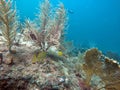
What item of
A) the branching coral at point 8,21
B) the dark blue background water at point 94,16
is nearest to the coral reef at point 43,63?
the branching coral at point 8,21

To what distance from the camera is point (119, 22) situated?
113125 millimetres

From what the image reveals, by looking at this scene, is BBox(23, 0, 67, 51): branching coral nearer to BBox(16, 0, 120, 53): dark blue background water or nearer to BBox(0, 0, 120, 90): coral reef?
BBox(0, 0, 120, 90): coral reef

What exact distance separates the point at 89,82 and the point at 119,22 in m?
114

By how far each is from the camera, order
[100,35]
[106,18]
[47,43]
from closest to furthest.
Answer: [47,43] → [100,35] → [106,18]

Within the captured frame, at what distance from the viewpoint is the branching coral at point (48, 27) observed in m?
4.68

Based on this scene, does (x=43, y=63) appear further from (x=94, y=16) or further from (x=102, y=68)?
(x=94, y=16)

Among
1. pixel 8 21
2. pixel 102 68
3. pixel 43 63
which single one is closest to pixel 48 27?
pixel 8 21

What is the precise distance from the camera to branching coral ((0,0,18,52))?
3.94 meters

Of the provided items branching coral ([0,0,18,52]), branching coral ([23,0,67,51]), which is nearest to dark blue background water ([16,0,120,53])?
branching coral ([23,0,67,51])

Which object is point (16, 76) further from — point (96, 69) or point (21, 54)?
point (96, 69)

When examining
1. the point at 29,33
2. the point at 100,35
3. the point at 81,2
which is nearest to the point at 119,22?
the point at 100,35

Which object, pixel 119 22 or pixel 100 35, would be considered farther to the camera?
pixel 119 22

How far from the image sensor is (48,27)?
4938mm

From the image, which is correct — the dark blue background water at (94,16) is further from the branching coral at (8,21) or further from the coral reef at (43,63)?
the branching coral at (8,21)
